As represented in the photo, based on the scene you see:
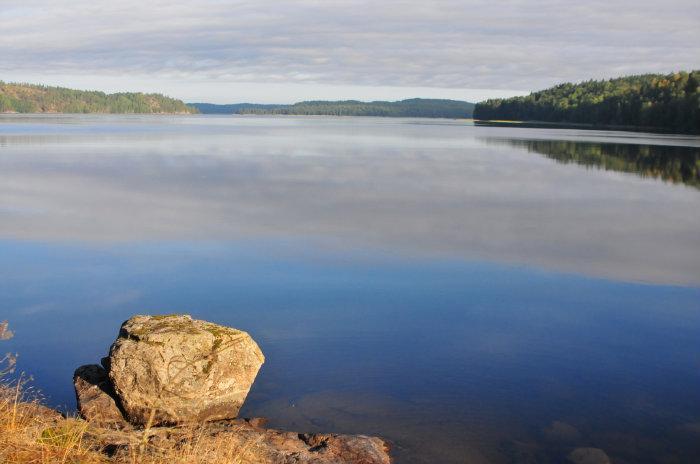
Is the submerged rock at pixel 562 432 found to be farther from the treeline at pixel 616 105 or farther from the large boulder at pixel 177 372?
the treeline at pixel 616 105

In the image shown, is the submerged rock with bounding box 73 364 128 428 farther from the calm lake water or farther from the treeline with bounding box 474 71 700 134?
the treeline with bounding box 474 71 700 134

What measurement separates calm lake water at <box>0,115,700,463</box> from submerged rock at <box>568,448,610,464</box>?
132 millimetres

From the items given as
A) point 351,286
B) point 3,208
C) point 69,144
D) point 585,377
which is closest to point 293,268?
point 351,286

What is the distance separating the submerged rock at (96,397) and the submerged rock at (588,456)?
153 inches

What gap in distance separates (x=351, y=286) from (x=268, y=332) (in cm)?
229

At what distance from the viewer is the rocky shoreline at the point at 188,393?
5.95 m

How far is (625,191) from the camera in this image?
77.7ft

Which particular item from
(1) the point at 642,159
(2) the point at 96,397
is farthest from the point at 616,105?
(2) the point at 96,397

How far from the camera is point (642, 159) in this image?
37.1 m

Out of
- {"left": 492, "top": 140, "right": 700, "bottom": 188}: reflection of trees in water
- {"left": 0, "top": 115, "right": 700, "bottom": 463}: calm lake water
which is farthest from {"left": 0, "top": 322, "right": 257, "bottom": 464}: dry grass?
{"left": 492, "top": 140, "right": 700, "bottom": 188}: reflection of trees in water

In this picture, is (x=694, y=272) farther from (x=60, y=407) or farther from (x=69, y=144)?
(x=69, y=144)

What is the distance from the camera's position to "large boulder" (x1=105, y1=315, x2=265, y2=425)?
21.6ft

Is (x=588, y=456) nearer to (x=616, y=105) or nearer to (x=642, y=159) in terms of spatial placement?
(x=642, y=159)

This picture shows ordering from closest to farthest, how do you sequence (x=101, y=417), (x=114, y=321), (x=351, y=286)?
(x=101, y=417), (x=114, y=321), (x=351, y=286)
